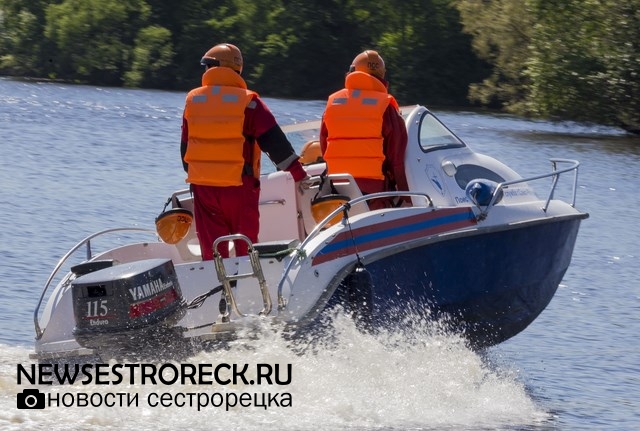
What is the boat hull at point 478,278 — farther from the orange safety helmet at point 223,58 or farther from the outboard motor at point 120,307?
Answer: the orange safety helmet at point 223,58

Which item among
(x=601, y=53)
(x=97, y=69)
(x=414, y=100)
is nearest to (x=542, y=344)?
(x=601, y=53)

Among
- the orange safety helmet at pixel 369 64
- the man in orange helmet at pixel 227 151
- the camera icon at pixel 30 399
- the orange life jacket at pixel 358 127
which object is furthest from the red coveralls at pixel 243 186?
the camera icon at pixel 30 399

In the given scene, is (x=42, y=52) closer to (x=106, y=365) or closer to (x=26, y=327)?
(x=26, y=327)

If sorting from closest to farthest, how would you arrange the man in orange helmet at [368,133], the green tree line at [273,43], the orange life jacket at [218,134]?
1. the orange life jacket at [218,134]
2. the man in orange helmet at [368,133]
3. the green tree line at [273,43]

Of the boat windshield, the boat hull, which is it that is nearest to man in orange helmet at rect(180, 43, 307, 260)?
the boat hull

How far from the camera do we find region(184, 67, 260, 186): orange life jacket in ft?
22.4

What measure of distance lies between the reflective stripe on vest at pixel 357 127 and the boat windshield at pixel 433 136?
0.33 meters

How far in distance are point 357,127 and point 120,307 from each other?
219cm

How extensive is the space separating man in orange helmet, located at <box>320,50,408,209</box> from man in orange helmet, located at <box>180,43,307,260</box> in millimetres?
650

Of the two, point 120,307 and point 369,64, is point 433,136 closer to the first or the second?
point 369,64

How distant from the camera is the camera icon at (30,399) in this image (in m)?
5.97

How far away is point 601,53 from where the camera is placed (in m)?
27.1

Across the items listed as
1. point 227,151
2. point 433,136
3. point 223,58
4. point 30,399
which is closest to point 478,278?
point 433,136

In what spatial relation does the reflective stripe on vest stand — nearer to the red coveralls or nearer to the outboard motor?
the red coveralls
